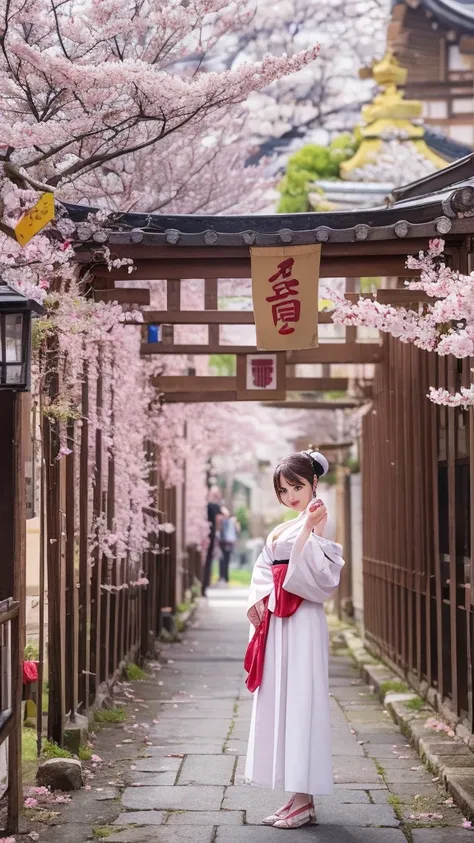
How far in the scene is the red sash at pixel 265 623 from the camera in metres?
7.07

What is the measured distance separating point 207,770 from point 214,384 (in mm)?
7869

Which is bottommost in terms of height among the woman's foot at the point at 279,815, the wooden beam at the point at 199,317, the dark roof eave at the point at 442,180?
the woman's foot at the point at 279,815

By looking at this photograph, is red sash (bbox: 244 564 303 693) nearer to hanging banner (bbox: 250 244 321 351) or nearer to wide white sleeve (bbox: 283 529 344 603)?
wide white sleeve (bbox: 283 529 344 603)

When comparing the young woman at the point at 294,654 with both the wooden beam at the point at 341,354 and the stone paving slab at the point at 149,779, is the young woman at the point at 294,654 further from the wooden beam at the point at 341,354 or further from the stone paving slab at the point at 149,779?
the wooden beam at the point at 341,354

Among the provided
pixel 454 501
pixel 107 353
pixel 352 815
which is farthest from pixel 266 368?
pixel 352 815

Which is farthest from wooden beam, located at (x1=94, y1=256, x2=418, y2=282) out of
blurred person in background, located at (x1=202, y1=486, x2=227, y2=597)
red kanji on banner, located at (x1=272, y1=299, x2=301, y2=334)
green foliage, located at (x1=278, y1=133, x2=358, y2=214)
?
blurred person in background, located at (x1=202, y1=486, x2=227, y2=597)

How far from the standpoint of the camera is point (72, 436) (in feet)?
31.1

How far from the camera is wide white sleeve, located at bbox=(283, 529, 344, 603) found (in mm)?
6945

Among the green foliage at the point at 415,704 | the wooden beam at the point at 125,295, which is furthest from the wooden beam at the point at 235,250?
the green foliage at the point at 415,704

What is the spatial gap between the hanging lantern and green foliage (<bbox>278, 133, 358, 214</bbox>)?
58.6ft

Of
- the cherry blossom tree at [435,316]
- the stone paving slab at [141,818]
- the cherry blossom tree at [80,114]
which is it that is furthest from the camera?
the cherry blossom tree at [80,114]

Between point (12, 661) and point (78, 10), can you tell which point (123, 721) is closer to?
point (12, 661)

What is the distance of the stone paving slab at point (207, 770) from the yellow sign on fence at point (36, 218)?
4.12m

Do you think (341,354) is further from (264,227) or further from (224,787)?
(224,787)
